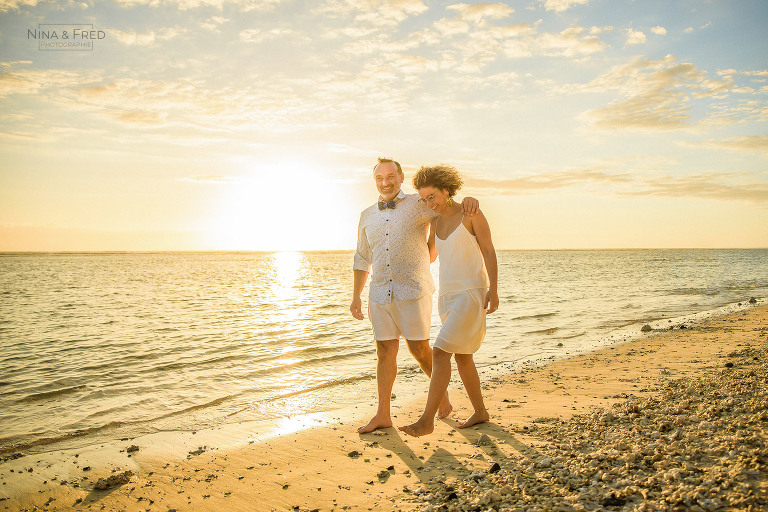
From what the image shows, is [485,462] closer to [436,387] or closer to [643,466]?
[436,387]

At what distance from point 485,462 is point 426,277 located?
1.80 metres

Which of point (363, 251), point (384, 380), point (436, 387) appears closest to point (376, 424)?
point (384, 380)

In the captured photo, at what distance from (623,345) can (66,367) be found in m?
10.5

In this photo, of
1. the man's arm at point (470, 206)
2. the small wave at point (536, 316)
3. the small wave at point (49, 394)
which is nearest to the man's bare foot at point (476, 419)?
the man's arm at point (470, 206)

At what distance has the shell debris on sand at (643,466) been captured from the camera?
2641 millimetres

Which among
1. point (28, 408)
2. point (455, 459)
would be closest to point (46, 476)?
point (28, 408)

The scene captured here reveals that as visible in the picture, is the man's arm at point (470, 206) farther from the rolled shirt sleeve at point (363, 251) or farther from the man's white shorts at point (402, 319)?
the rolled shirt sleeve at point (363, 251)

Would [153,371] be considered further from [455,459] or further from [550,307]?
[550,307]

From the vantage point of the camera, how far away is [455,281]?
4.49m

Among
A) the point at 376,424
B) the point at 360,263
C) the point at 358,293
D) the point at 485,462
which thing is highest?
the point at 360,263

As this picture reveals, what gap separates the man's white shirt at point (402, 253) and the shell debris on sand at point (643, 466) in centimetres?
176

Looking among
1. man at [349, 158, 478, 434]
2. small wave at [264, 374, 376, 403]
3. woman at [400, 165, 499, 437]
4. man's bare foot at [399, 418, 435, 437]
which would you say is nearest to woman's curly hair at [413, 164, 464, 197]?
woman at [400, 165, 499, 437]

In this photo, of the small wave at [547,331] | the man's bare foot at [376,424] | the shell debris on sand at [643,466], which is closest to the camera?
the shell debris on sand at [643,466]

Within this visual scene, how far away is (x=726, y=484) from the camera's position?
2613 millimetres
